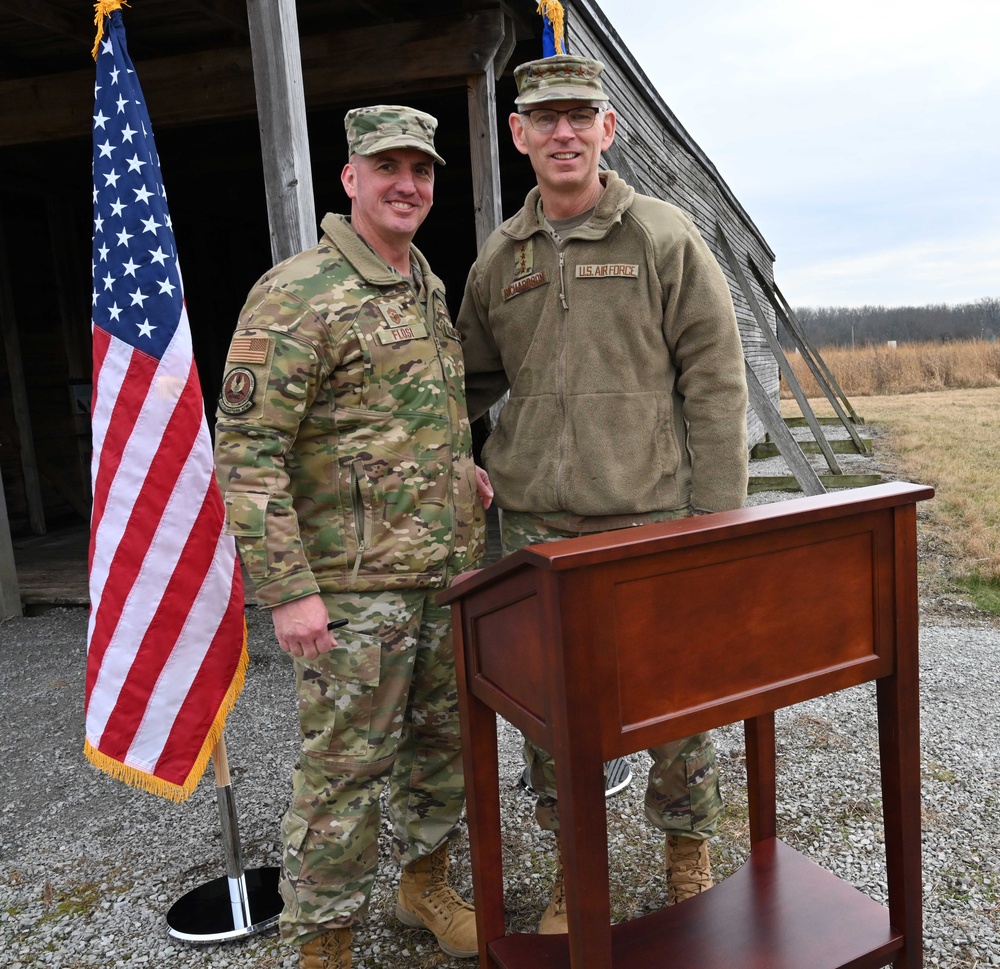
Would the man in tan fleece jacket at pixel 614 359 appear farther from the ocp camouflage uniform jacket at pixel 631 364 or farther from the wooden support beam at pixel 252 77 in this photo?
the wooden support beam at pixel 252 77

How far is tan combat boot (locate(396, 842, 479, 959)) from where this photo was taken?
211 centimetres

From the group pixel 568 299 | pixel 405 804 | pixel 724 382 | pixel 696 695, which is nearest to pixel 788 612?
pixel 696 695

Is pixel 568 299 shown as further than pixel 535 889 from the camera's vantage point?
Result: No

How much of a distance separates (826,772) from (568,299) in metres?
1.97

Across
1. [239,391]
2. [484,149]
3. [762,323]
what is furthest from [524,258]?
[762,323]

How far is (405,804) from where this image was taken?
217cm

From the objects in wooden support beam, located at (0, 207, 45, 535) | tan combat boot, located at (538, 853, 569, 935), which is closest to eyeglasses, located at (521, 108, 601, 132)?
tan combat boot, located at (538, 853, 569, 935)

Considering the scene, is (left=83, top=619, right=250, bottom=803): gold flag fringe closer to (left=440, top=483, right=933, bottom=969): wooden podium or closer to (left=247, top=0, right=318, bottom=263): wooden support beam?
(left=440, top=483, right=933, bottom=969): wooden podium

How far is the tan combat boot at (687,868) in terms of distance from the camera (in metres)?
2.19

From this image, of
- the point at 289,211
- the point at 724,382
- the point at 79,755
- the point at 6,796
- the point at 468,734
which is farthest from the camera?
the point at 79,755

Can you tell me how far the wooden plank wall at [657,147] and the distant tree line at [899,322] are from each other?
156 ft

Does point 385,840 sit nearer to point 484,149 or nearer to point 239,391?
point 239,391

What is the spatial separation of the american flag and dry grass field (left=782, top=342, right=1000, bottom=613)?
4417 millimetres

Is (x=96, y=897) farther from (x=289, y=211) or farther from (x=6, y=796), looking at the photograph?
(x=289, y=211)
